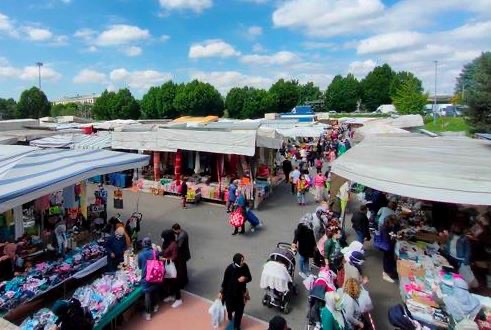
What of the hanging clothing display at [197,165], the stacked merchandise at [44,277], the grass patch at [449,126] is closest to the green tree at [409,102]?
the grass patch at [449,126]

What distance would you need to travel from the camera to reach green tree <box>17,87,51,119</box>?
55375mm

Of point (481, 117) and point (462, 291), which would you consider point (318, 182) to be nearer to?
point (462, 291)

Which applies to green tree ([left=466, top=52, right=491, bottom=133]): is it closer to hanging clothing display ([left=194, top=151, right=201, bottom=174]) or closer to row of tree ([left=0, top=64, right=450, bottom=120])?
row of tree ([left=0, top=64, right=450, bottom=120])

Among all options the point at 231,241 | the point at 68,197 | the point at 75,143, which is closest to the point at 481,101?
the point at 231,241

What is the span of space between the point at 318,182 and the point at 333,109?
6112 centimetres

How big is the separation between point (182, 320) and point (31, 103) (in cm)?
6096

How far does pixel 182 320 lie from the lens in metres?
5.76

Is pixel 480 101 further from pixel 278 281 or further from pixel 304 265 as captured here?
pixel 278 281

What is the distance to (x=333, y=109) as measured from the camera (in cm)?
7125

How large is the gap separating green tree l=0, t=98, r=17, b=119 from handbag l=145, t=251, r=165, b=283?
227 ft

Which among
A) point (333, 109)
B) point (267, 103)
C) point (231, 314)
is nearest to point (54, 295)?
point (231, 314)

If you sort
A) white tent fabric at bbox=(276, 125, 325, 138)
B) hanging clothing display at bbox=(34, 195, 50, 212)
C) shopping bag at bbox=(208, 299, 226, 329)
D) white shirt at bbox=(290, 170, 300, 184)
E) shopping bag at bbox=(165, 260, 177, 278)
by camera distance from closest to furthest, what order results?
1. shopping bag at bbox=(208, 299, 226, 329)
2. shopping bag at bbox=(165, 260, 177, 278)
3. hanging clothing display at bbox=(34, 195, 50, 212)
4. white shirt at bbox=(290, 170, 300, 184)
5. white tent fabric at bbox=(276, 125, 325, 138)

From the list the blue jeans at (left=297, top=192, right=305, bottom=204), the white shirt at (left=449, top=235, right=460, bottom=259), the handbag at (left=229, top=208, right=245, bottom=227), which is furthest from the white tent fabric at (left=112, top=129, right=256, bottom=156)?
the white shirt at (left=449, top=235, right=460, bottom=259)

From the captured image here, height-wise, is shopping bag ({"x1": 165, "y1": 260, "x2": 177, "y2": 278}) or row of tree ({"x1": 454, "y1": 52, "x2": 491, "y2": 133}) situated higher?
row of tree ({"x1": 454, "y1": 52, "x2": 491, "y2": 133})
